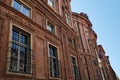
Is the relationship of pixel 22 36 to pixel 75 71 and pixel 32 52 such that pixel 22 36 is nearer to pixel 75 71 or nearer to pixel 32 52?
pixel 32 52

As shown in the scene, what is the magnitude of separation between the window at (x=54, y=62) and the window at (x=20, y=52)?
2.18 meters

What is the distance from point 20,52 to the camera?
641 centimetres

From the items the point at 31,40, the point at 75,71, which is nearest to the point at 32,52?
the point at 31,40

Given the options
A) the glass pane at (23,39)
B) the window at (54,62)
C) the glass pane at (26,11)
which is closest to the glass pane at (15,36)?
the glass pane at (23,39)

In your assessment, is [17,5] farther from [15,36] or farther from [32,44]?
[32,44]

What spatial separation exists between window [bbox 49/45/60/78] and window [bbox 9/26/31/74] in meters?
2.18

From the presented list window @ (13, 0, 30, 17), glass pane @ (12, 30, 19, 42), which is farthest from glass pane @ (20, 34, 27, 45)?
window @ (13, 0, 30, 17)

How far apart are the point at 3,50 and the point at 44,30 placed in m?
3.68

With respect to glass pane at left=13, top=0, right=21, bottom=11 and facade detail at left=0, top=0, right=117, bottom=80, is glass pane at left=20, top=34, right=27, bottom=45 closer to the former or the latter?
facade detail at left=0, top=0, right=117, bottom=80

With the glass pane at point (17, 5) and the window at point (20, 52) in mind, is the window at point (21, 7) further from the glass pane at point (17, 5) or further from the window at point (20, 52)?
the window at point (20, 52)

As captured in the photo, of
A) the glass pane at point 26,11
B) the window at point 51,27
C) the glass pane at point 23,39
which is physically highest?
the glass pane at point 26,11

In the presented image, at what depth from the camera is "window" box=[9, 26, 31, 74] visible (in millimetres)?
5855

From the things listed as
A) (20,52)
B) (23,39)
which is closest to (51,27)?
(23,39)

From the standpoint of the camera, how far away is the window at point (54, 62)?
27.8ft
